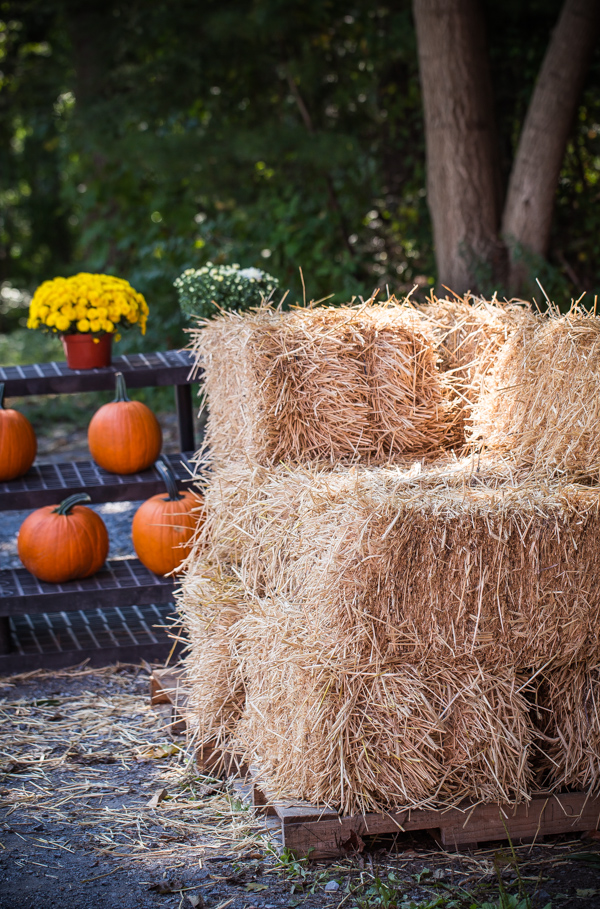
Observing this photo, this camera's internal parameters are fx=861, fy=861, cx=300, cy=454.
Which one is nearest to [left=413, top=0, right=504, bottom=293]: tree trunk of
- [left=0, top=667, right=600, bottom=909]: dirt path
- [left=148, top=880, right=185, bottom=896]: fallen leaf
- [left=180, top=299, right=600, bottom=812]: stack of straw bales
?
[left=180, top=299, right=600, bottom=812]: stack of straw bales

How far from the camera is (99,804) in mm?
2453

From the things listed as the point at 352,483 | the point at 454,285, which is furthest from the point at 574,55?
the point at 352,483

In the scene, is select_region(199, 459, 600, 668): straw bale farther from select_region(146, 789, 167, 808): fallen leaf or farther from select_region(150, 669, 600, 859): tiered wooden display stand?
select_region(146, 789, 167, 808): fallen leaf

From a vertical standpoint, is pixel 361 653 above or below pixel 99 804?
above

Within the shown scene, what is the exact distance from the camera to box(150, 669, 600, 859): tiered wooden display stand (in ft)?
6.82

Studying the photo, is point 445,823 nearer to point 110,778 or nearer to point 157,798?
point 157,798

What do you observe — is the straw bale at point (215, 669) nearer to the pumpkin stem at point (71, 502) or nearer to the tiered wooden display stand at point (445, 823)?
the tiered wooden display stand at point (445, 823)

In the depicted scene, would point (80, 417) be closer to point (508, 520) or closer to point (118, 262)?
point (118, 262)

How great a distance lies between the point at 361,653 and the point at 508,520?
0.48 m

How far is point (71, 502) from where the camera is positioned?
3350mm

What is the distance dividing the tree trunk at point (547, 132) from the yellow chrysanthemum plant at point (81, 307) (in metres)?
2.91

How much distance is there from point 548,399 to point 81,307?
1.86 metres

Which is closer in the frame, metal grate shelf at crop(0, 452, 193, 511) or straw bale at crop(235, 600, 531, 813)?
straw bale at crop(235, 600, 531, 813)

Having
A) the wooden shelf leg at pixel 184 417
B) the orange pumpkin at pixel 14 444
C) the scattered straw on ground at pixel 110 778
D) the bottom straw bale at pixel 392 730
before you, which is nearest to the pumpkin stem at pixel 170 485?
the wooden shelf leg at pixel 184 417
